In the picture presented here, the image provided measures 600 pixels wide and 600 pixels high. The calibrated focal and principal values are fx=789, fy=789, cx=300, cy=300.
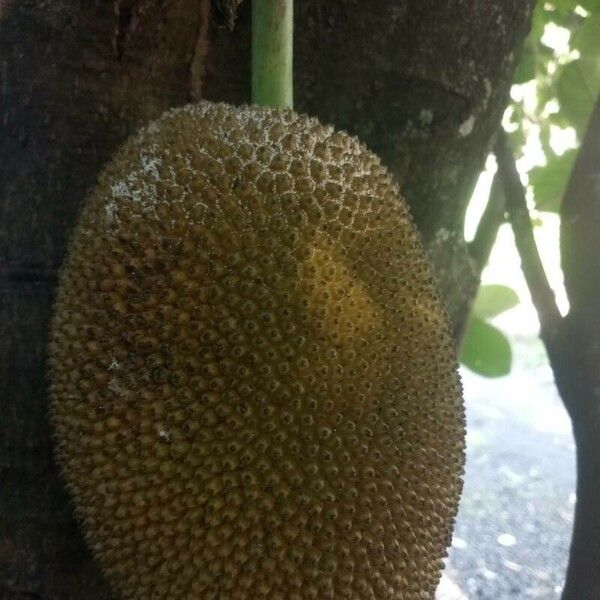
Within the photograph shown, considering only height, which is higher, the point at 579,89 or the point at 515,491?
the point at 579,89

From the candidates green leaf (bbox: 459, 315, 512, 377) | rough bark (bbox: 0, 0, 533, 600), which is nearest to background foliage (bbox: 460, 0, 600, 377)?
green leaf (bbox: 459, 315, 512, 377)

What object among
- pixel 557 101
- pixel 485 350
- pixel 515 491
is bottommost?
pixel 515 491

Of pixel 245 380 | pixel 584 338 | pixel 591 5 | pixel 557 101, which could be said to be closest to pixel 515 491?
pixel 584 338

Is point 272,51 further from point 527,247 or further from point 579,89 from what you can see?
point 579,89

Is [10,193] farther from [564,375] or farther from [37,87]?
[564,375]

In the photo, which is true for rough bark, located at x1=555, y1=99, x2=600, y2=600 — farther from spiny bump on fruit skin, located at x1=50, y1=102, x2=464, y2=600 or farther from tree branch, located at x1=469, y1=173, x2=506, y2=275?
spiny bump on fruit skin, located at x1=50, y1=102, x2=464, y2=600

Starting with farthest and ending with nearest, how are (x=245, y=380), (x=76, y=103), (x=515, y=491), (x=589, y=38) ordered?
(x=515, y=491), (x=589, y=38), (x=76, y=103), (x=245, y=380)

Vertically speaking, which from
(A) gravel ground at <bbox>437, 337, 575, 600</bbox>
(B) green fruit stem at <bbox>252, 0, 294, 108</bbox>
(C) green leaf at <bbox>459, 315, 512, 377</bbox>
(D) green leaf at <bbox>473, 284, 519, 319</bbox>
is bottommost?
(A) gravel ground at <bbox>437, 337, 575, 600</bbox>
